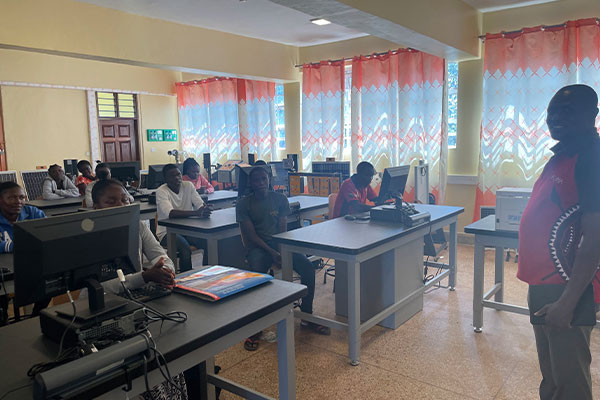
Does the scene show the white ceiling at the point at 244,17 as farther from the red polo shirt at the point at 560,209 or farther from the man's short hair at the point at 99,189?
the red polo shirt at the point at 560,209

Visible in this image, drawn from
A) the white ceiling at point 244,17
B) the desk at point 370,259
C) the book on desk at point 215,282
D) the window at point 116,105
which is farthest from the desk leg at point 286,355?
the window at point 116,105

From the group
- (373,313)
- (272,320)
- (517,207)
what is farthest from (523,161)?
(272,320)

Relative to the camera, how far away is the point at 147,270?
1731mm

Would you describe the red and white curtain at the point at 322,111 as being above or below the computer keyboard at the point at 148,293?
above

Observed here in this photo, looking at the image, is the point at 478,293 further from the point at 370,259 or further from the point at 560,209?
the point at 560,209

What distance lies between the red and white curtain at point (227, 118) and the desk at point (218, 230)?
3428 mm

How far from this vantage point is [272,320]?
1.67m

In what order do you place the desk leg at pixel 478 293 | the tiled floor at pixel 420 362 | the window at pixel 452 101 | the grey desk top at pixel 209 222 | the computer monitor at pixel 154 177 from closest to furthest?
the tiled floor at pixel 420 362 → the desk leg at pixel 478 293 → the grey desk top at pixel 209 222 → the computer monitor at pixel 154 177 → the window at pixel 452 101

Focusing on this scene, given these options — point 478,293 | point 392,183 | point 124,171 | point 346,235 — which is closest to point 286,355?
point 346,235

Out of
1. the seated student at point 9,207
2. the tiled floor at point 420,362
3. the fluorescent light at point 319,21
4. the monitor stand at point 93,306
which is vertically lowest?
the tiled floor at point 420,362

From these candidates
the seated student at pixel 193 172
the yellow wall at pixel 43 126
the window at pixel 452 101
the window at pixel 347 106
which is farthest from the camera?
the yellow wall at pixel 43 126

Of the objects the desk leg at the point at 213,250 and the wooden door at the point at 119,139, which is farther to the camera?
the wooden door at the point at 119,139

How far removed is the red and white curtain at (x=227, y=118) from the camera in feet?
24.4

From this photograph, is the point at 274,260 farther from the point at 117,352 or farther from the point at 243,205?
the point at 117,352
